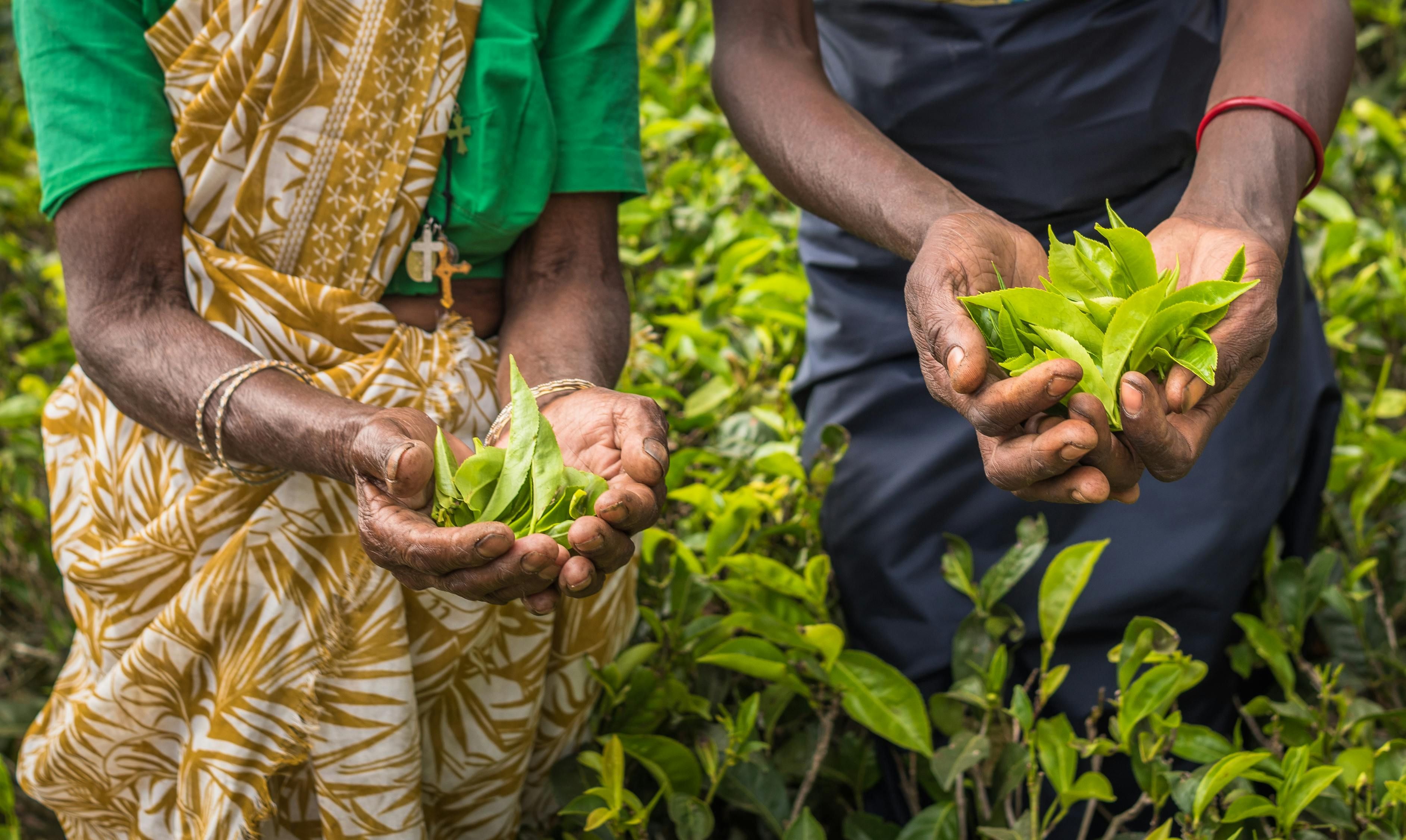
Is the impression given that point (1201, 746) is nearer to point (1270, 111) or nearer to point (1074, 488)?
point (1074, 488)

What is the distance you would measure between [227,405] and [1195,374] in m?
0.94

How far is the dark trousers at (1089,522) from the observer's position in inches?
58.9

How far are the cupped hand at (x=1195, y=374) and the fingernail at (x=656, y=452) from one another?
1.35 ft

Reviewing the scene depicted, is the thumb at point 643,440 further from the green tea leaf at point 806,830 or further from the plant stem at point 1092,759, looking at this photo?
the plant stem at point 1092,759

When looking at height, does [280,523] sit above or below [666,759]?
above

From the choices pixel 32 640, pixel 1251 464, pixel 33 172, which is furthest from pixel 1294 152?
pixel 33 172

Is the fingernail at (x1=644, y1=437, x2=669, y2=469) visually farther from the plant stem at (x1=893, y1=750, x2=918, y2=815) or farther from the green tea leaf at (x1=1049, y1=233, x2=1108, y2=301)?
the plant stem at (x1=893, y1=750, x2=918, y2=815)

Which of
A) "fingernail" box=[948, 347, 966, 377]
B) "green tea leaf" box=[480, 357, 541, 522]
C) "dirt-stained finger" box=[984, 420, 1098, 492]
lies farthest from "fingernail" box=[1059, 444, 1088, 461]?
"green tea leaf" box=[480, 357, 541, 522]

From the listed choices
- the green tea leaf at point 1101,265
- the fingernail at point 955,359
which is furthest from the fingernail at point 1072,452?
the green tea leaf at point 1101,265

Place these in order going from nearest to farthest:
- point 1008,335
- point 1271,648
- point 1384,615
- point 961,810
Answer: point 1008,335, point 961,810, point 1271,648, point 1384,615

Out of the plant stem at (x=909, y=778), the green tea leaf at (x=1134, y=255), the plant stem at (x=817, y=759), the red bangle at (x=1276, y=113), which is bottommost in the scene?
the plant stem at (x=909, y=778)

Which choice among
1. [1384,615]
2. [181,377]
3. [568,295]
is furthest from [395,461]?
[1384,615]

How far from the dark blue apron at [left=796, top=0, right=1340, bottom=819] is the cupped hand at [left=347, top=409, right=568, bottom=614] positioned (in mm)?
695

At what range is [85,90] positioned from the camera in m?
1.18
